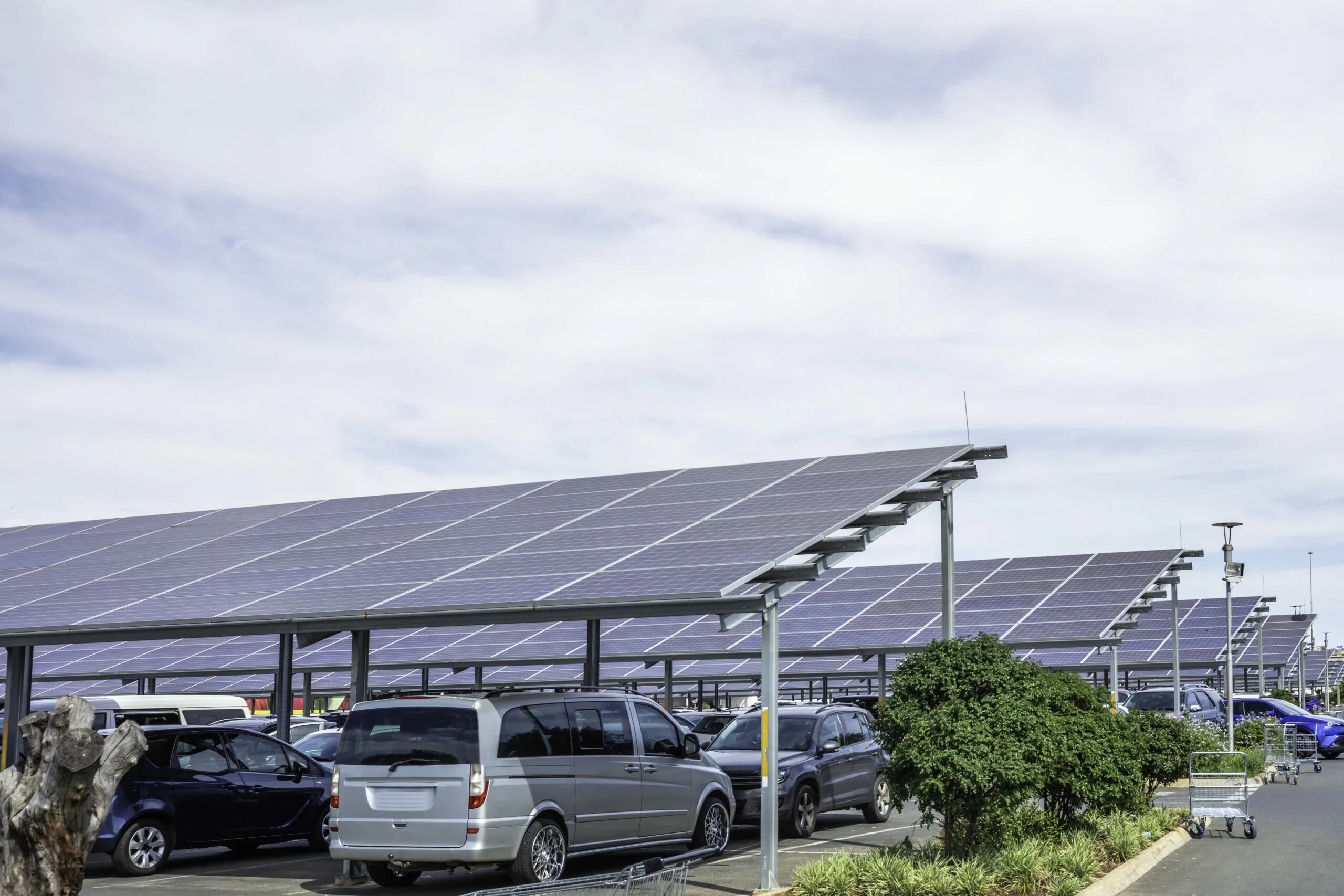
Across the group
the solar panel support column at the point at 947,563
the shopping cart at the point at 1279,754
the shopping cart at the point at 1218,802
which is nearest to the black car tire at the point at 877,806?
the solar panel support column at the point at 947,563

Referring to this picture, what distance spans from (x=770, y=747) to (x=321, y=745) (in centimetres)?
1048

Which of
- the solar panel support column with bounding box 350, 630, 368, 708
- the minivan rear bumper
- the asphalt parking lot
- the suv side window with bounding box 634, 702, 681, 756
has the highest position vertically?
the solar panel support column with bounding box 350, 630, 368, 708

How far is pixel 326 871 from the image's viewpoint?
1577 centimetres

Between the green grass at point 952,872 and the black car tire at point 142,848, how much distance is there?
7.39 meters

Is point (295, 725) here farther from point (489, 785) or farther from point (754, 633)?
point (754, 633)

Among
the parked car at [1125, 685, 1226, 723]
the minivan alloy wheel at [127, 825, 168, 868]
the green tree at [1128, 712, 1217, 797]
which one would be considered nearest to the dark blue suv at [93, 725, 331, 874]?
the minivan alloy wheel at [127, 825, 168, 868]

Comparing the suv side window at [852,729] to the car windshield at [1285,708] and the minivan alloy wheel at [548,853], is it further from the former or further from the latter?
the car windshield at [1285,708]

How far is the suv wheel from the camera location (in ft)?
42.8

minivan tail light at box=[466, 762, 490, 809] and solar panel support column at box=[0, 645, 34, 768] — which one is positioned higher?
solar panel support column at box=[0, 645, 34, 768]

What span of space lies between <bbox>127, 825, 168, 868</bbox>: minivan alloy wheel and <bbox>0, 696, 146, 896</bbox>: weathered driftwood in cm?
946

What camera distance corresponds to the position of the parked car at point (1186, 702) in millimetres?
36584

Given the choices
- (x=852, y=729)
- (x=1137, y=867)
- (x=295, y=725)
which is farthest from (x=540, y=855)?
(x=295, y=725)

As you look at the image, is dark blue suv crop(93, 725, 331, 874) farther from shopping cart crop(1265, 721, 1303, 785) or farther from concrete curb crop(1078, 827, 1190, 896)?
shopping cart crop(1265, 721, 1303, 785)

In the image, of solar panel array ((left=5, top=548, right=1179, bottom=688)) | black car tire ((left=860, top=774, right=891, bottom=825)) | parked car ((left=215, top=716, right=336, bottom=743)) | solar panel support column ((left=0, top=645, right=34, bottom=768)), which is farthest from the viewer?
solar panel array ((left=5, top=548, right=1179, bottom=688))
